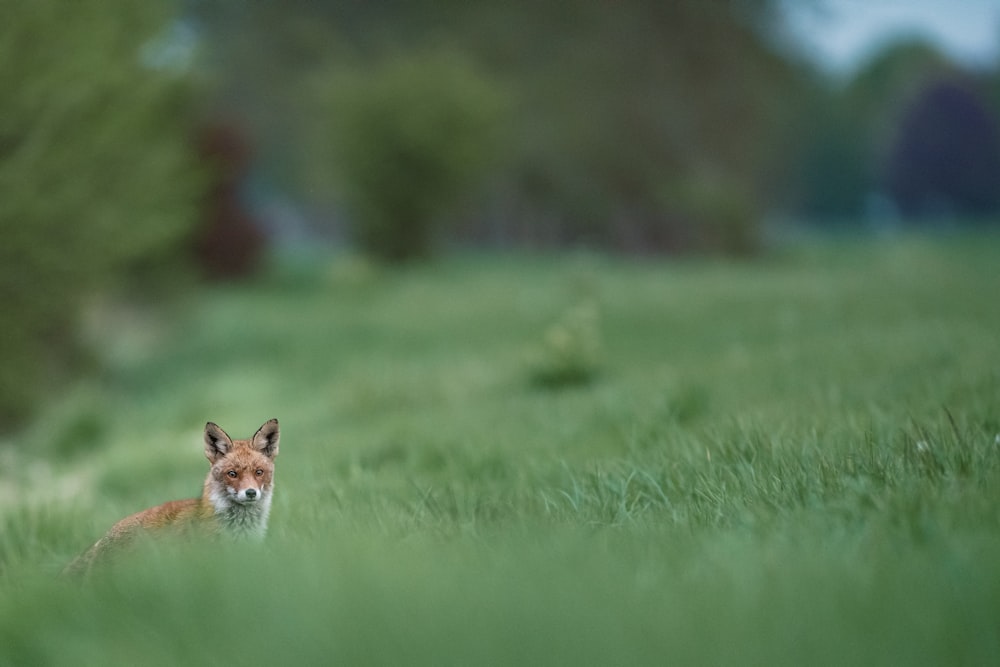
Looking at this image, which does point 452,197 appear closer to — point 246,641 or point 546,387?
point 546,387

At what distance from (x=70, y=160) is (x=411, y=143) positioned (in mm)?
22044

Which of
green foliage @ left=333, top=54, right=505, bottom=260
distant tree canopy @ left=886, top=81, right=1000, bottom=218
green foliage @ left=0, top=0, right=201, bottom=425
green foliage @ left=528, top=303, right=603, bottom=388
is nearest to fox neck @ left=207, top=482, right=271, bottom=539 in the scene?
green foliage @ left=0, top=0, right=201, bottom=425

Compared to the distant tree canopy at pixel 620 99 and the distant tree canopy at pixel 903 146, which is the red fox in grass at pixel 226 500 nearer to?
the distant tree canopy at pixel 620 99

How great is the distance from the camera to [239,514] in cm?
284

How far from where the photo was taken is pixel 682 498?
3082mm

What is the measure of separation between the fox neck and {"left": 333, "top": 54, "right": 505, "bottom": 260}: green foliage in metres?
26.4

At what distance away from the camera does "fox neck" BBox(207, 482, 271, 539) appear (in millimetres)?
2785

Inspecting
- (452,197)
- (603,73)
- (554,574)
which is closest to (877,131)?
(603,73)

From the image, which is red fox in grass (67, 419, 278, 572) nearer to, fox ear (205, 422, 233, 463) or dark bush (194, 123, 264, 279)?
fox ear (205, 422, 233, 463)

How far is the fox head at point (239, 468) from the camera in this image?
8.98 ft

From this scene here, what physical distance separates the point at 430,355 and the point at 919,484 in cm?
1007

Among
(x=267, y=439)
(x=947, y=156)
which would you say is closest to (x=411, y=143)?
(x=947, y=156)

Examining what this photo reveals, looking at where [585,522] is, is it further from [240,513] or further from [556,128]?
[556,128]

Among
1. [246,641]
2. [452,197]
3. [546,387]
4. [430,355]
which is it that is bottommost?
[246,641]
